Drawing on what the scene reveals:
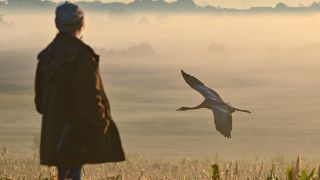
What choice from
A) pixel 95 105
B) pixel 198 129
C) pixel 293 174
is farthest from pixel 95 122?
pixel 198 129

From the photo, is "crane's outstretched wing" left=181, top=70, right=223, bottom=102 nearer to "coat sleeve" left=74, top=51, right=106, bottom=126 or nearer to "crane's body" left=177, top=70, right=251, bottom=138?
"crane's body" left=177, top=70, right=251, bottom=138

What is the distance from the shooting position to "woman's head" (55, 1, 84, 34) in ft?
24.5

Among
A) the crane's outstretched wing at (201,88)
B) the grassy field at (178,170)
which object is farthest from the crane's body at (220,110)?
the grassy field at (178,170)

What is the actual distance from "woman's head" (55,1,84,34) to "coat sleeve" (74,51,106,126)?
265 mm

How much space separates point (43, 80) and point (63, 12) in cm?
68

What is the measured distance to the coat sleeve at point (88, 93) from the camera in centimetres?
737

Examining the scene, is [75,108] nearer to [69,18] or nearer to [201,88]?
[69,18]

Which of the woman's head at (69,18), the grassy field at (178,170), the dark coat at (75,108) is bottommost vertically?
the grassy field at (178,170)

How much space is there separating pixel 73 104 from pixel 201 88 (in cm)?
536

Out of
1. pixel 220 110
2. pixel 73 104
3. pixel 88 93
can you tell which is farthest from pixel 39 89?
pixel 220 110

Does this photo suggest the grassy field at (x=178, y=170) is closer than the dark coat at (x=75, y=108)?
No

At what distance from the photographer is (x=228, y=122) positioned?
11.1 m

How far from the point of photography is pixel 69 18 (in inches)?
294

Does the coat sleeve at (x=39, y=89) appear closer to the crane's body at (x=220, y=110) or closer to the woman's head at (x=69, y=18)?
the woman's head at (x=69, y=18)
